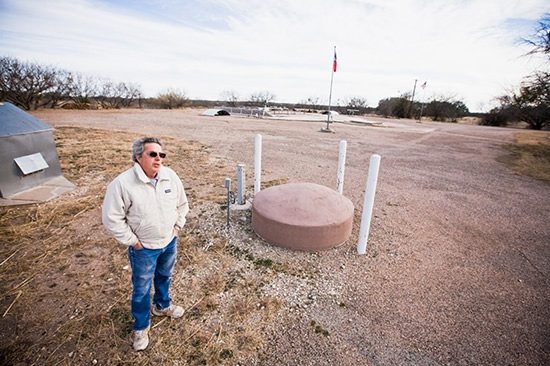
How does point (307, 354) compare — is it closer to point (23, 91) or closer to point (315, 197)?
point (315, 197)

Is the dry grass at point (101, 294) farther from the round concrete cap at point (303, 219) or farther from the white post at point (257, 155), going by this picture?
the white post at point (257, 155)

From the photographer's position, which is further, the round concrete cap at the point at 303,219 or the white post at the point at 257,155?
the white post at the point at 257,155

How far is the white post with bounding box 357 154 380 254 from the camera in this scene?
3501mm

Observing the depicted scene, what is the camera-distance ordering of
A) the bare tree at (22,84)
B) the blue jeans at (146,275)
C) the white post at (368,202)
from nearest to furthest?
1. the blue jeans at (146,275)
2. the white post at (368,202)
3. the bare tree at (22,84)

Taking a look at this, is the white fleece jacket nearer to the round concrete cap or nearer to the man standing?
the man standing

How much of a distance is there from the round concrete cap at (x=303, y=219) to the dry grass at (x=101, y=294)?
556 mm

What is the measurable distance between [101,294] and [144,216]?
158cm

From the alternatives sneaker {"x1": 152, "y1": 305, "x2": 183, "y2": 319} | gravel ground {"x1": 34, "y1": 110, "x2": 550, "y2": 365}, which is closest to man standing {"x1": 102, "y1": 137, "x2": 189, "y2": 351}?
sneaker {"x1": 152, "y1": 305, "x2": 183, "y2": 319}

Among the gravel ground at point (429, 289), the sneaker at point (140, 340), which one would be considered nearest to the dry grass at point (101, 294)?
the sneaker at point (140, 340)

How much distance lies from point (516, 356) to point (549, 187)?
312 inches

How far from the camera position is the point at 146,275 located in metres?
2.17

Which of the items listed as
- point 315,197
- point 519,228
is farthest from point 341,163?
point 519,228

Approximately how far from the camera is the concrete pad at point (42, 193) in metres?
4.86

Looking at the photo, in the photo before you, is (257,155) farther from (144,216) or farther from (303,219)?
(144,216)
